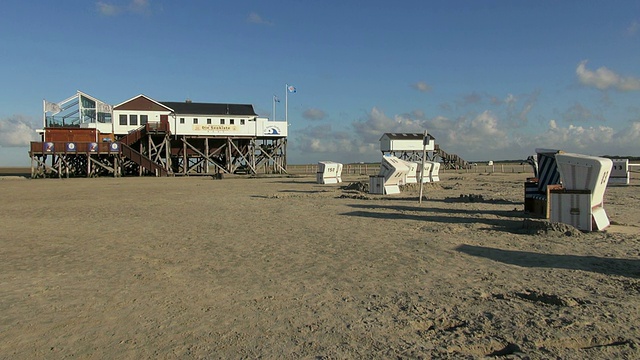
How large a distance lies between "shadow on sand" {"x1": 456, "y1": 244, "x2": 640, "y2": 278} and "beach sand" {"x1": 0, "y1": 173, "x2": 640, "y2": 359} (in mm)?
30

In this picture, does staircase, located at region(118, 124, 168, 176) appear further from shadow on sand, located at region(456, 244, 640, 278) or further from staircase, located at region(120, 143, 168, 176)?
shadow on sand, located at region(456, 244, 640, 278)

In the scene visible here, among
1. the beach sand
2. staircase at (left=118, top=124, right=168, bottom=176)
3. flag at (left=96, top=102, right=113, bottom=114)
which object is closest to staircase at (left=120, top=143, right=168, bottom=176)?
staircase at (left=118, top=124, right=168, bottom=176)

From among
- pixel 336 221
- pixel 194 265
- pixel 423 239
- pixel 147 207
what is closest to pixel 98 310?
pixel 194 265

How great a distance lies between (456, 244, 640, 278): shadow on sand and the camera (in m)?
6.57

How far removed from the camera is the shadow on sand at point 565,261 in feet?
21.6

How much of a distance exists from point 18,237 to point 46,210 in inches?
254

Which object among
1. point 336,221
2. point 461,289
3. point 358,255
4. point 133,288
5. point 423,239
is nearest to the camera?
point 461,289

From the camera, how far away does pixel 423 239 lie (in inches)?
371

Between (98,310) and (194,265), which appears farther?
(194,265)

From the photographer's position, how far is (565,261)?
7.18 m

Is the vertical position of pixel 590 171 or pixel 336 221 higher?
pixel 590 171

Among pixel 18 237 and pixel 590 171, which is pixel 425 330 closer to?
pixel 590 171

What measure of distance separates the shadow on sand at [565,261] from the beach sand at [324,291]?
30 mm

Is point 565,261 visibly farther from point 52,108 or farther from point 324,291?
point 52,108
